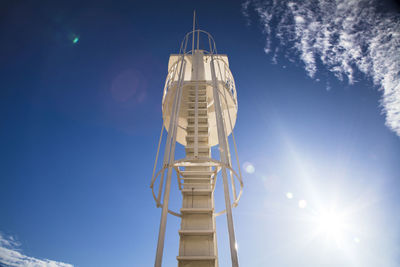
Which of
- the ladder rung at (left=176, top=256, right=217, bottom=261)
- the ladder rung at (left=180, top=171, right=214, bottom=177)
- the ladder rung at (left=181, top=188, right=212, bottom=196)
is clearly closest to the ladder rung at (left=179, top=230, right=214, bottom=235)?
the ladder rung at (left=176, top=256, right=217, bottom=261)

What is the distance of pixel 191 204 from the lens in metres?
4.40

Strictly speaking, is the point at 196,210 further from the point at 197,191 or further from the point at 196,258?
the point at 196,258

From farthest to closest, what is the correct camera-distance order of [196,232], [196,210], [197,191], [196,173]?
[196,173]
[197,191]
[196,210]
[196,232]

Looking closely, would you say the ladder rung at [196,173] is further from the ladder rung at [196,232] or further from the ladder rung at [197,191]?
the ladder rung at [196,232]

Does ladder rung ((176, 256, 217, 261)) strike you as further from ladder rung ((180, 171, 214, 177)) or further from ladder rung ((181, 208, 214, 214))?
→ ladder rung ((180, 171, 214, 177))

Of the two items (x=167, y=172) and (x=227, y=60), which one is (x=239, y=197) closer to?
(x=167, y=172)

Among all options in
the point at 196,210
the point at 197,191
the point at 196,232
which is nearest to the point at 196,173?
the point at 197,191

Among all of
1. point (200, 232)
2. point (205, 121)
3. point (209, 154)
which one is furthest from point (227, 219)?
point (205, 121)

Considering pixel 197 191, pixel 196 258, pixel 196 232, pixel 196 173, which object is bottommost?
pixel 196 258

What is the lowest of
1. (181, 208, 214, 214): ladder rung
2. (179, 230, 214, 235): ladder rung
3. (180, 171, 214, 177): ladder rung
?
(179, 230, 214, 235): ladder rung

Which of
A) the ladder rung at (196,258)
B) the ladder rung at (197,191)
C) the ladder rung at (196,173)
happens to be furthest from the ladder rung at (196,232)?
the ladder rung at (196,173)

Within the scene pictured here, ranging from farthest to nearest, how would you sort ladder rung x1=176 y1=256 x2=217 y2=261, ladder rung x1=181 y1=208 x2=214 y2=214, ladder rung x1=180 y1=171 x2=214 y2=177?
ladder rung x1=180 y1=171 x2=214 y2=177 < ladder rung x1=181 y1=208 x2=214 y2=214 < ladder rung x1=176 y1=256 x2=217 y2=261

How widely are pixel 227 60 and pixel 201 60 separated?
1710 millimetres

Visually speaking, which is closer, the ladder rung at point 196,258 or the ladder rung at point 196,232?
Result: the ladder rung at point 196,258
